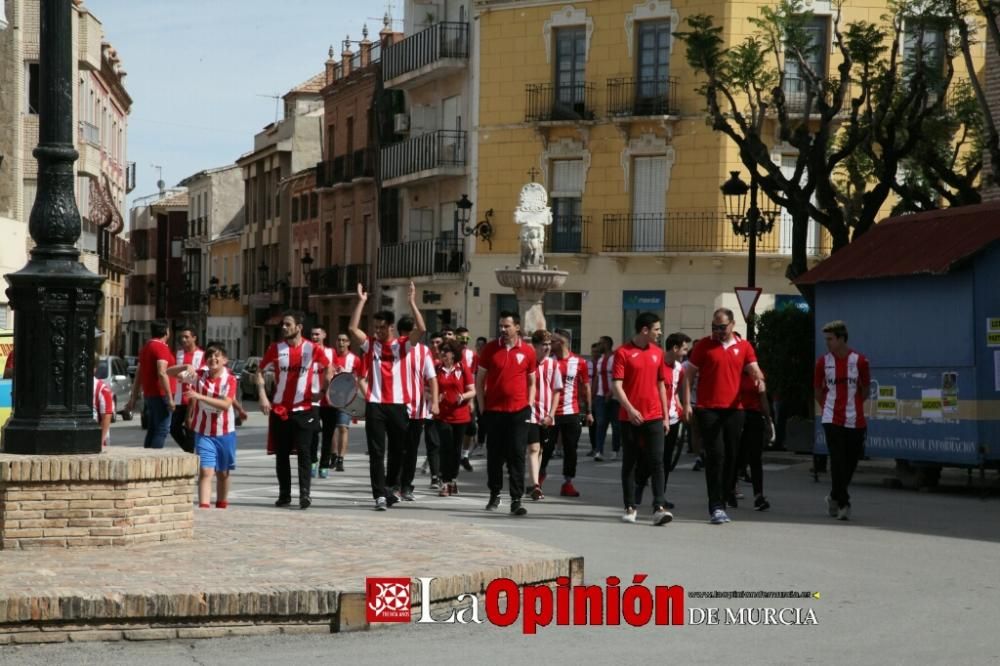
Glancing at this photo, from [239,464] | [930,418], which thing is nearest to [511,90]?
[239,464]

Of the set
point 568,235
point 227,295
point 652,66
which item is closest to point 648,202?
point 568,235

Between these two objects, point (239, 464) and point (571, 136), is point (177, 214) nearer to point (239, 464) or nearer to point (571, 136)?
point (571, 136)

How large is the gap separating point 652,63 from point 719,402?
30490 millimetres

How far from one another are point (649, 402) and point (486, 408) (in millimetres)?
1749

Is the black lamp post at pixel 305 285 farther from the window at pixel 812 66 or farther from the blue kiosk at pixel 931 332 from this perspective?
the blue kiosk at pixel 931 332

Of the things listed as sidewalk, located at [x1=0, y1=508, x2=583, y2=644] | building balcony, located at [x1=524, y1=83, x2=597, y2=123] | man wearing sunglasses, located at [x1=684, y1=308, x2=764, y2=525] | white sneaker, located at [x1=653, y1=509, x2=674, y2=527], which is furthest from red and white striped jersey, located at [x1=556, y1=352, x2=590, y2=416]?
building balcony, located at [x1=524, y1=83, x2=597, y2=123]

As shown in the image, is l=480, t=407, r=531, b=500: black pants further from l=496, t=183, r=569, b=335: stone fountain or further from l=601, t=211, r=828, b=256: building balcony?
l=601, t=211, r=828, b=256: building balcony

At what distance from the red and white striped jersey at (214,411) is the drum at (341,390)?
101 inches

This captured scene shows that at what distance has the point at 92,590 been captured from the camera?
9359mm

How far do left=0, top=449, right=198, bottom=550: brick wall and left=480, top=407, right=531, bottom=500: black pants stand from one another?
579 cm

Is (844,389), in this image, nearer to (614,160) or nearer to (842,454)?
(842,454)

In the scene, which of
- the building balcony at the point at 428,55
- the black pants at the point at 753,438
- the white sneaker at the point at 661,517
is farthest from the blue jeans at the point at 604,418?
the building balcony at the point at 428,55

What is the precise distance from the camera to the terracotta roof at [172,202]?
110125mm
